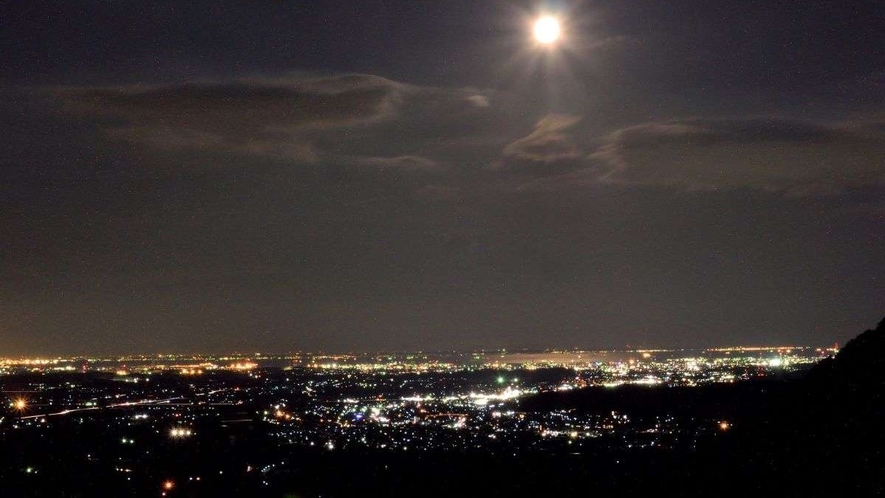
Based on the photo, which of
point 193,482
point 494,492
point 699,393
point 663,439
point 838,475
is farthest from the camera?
point 699,393

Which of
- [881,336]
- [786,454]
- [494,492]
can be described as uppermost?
[881,336]

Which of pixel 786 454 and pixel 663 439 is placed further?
pixel 663 439

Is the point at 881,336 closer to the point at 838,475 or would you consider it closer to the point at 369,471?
the point at 838,475

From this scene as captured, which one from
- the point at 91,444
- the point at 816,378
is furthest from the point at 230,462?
the point at 816,378

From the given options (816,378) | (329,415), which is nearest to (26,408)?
(329,415)

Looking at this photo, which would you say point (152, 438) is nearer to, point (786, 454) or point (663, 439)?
point (663, 439)

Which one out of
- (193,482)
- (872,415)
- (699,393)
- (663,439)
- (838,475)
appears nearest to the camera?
(838,475)

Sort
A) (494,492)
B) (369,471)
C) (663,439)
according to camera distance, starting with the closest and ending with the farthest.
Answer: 1. (494,492)
2. (369,471)
3. (663,439)

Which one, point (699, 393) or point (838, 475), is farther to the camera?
point (699, 393)

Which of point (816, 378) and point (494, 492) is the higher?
point (816, 378)
